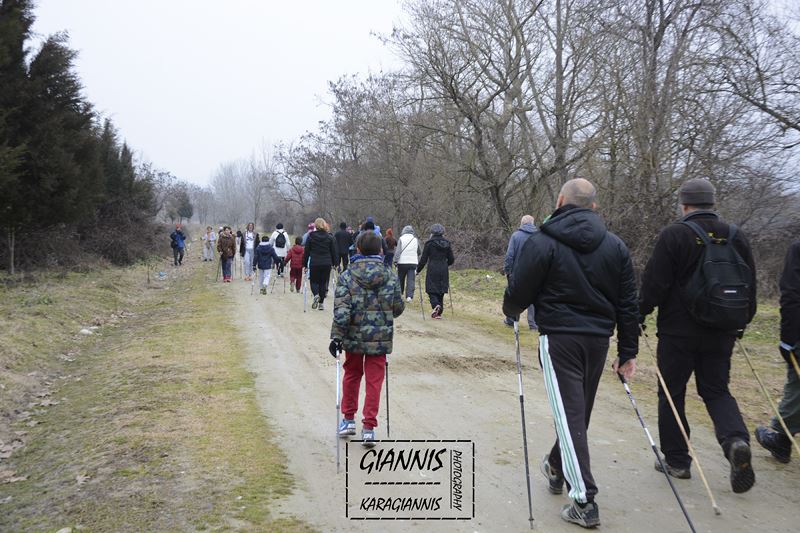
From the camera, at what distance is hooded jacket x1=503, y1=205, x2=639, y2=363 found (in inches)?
167

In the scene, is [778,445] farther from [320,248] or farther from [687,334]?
[320,248]

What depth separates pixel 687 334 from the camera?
4.88 m

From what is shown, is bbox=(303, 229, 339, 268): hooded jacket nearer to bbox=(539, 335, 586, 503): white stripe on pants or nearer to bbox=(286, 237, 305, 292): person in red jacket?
bbox=(286, 237, 305, 292): person in red jacket

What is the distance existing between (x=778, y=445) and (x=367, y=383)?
3726 mm

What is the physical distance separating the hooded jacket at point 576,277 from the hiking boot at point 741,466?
1307 mm

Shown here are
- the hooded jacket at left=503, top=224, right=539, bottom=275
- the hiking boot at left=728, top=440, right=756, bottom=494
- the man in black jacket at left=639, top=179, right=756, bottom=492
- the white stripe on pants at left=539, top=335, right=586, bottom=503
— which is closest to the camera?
the white stripe on pants at left=539, top=335, right=586, bottom=503

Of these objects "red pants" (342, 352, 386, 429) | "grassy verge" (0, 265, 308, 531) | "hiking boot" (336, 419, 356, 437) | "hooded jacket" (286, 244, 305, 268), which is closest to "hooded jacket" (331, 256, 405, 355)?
"red pants" (342, 352, 386, 429)

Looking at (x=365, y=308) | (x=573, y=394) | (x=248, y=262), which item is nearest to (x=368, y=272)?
(x=365, y=308)

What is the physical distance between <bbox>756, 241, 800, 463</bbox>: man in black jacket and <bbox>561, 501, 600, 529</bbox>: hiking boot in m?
2.37

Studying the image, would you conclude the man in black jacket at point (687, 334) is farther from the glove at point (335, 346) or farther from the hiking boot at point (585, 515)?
the glove at point (335, 346)

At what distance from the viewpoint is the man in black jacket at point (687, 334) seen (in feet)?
15.9

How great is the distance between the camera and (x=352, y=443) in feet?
19.4

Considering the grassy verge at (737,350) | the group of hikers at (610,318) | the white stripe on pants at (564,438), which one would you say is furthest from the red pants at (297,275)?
the white stripe on pants at (564,438)

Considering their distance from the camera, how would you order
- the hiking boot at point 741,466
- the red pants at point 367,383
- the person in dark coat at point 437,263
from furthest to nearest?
the person in dark coat at point 437,263 < the red pants at point 367,383 < the hiking boot at point 741,466
